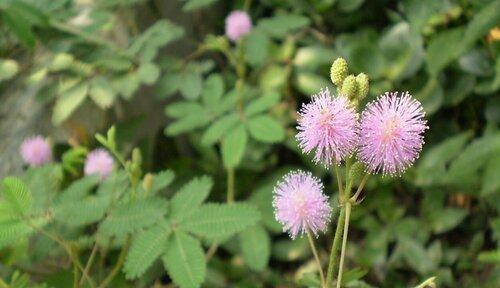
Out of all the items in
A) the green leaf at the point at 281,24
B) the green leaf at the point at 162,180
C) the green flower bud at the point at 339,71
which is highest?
the green flower bud at the point at 339,71

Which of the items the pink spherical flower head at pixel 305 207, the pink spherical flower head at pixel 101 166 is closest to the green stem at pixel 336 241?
the pink spherical flower head at pixel 305 207

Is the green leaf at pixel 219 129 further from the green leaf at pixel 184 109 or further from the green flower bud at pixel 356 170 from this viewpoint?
the green flower bud at pixel 356 170

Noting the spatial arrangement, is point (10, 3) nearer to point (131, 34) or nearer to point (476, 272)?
point (131, 34)

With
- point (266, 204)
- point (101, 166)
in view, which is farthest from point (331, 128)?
point (266, 204)

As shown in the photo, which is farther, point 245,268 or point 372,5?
point 372,5

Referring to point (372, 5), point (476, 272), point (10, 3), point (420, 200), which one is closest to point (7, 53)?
point (10, 3)

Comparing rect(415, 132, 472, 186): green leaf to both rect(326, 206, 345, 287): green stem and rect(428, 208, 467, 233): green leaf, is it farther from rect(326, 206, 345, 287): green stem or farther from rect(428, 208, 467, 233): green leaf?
rect(326, 206, 345, 287): green stem
